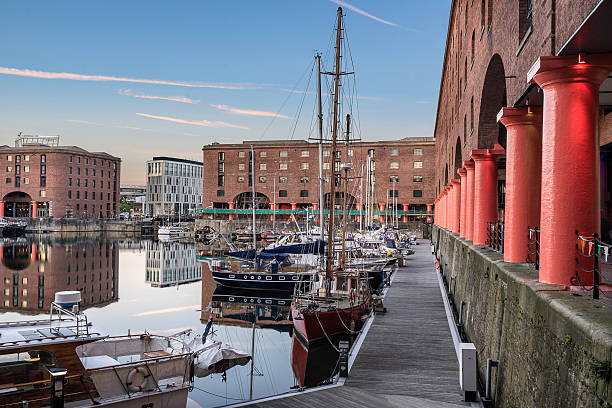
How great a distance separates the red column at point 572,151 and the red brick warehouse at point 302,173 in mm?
81356

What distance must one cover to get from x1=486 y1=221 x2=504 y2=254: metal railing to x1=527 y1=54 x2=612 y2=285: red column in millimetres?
7730

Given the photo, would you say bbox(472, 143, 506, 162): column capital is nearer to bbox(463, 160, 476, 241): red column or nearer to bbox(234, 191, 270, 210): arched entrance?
bbox(463, 160, 476, 241): red column

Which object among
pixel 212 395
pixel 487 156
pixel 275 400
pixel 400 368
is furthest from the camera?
pixel 487 156

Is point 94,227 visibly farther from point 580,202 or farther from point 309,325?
point 580,202

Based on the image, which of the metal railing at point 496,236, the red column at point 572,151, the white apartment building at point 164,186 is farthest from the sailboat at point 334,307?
the white apartment building at point 164,186

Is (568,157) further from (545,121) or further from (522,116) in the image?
(522,116)

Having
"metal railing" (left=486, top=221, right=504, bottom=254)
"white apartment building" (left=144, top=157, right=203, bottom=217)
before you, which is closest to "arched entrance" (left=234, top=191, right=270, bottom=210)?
"white apartment building" (left=144, top=157, right=203, bottom=217)

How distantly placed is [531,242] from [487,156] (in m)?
8.31

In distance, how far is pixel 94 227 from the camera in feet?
385

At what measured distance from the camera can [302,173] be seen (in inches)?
3967

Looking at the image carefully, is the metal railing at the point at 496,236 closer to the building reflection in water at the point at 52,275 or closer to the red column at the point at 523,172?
the red column at the point at 523,172

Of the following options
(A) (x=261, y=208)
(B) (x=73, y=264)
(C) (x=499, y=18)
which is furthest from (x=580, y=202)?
(A) (x=261, y=208)

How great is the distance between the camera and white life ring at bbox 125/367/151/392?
12867 millimetres

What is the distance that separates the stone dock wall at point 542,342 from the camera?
5.64m
